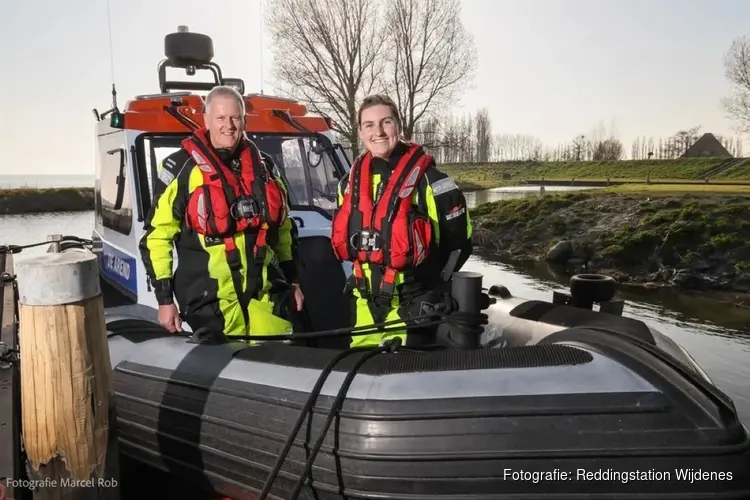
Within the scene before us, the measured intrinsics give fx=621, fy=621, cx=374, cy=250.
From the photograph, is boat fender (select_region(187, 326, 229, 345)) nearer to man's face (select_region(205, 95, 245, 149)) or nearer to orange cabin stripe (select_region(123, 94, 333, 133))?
man's face (select_region(205, 95, 245, 149))

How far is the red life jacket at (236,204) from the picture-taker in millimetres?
2795

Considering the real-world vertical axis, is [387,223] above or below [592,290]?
above

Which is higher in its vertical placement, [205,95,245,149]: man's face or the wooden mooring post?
[205,95,245,149]: man's face

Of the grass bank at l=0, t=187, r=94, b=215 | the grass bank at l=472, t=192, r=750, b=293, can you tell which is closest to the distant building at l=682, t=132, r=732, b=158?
the grass bank at l=472, t=192, r=750, b=293

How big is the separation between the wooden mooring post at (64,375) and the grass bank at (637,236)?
9898 millimetres

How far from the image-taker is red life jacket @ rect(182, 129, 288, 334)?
2.79 m

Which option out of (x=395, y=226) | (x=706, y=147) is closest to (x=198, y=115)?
(x=395, y=226)

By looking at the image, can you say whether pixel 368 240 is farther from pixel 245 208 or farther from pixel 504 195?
pixel 504 195

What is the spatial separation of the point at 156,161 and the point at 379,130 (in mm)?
1733

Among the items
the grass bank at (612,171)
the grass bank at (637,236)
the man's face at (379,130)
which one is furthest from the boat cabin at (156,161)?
the grass bank at (612,171)

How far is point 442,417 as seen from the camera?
2.12 m

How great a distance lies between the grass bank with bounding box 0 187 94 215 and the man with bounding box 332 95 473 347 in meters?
29.1

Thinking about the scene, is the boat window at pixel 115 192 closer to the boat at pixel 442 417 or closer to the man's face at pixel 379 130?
the boat at pixel 442 417

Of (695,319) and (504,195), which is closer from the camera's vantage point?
(695,319)
